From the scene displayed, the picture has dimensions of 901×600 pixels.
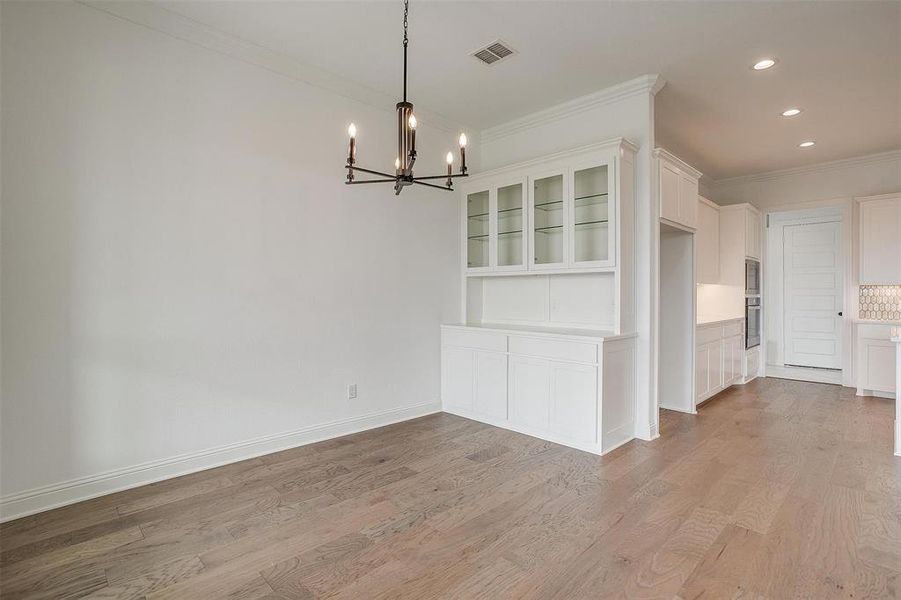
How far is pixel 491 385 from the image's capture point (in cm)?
438

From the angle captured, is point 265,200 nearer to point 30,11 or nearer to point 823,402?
point 30,11

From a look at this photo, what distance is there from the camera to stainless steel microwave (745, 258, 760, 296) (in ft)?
21.0

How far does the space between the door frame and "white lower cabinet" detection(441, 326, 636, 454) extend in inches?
163

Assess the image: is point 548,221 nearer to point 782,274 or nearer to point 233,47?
point 233,47

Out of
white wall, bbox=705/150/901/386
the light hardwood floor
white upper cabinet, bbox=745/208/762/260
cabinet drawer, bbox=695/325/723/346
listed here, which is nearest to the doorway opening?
white wall, bbox=705/150/901/386

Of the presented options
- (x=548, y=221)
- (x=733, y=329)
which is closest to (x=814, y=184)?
(x=733, y=329)

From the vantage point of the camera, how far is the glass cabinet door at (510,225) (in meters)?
4.51

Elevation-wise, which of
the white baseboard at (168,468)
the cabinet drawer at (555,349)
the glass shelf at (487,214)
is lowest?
the white baseboard at (168,468)

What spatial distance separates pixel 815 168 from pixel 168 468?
8114mm

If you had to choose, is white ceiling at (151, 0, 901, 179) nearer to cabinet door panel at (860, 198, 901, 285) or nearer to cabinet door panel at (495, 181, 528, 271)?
cabinet door panel at (495, 181, 528, 271)

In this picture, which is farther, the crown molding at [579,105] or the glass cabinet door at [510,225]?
the glass cabinet door at [510,225]

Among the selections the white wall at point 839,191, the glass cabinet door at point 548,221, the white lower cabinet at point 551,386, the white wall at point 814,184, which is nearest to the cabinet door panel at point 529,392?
the white lower cabinet at point 551,386

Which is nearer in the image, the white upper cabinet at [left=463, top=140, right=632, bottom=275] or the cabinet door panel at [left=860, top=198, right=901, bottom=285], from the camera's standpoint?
the white upper cabinet at [left=463, top=140, right=632, bottom=275]

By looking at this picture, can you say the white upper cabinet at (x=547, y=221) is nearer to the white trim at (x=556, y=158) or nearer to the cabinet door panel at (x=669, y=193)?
the white trim at (x=556, y=158)
